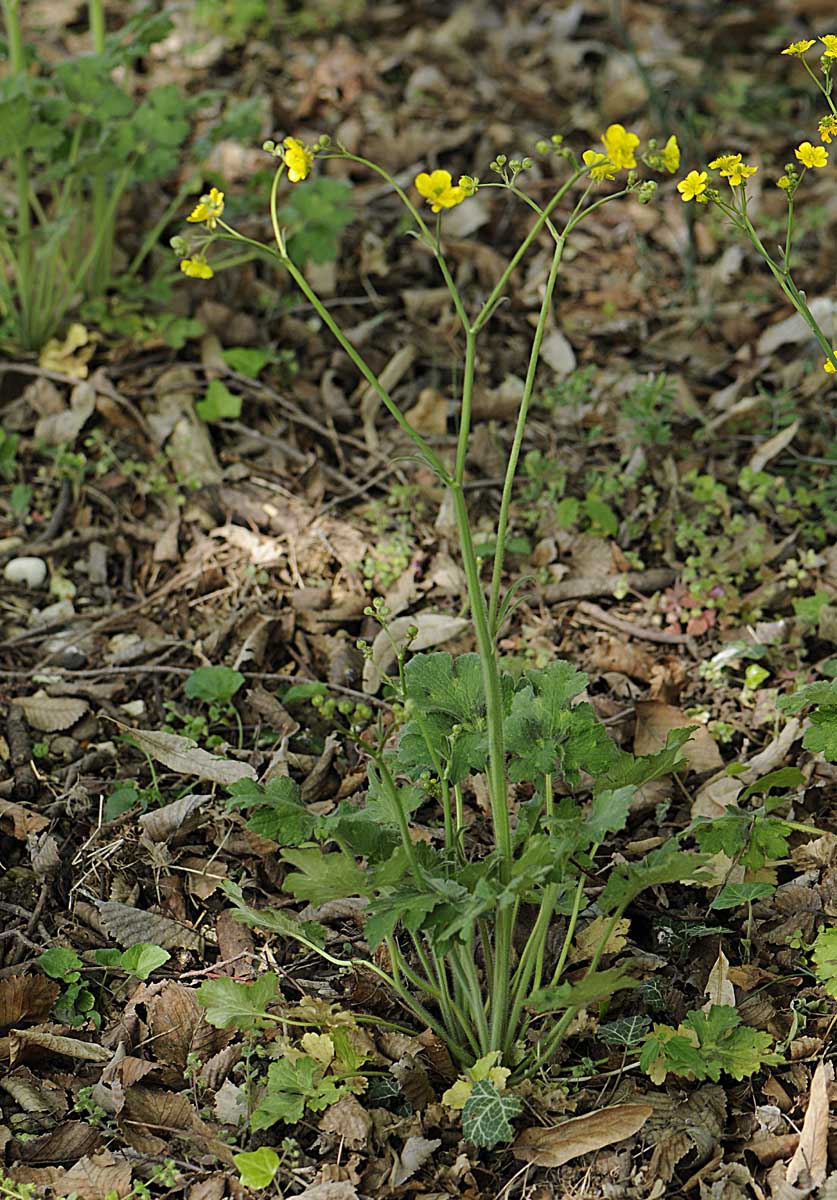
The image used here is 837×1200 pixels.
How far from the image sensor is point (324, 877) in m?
1.56

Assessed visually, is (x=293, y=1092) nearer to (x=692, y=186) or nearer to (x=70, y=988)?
(x=70, y=988)

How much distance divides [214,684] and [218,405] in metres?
0.90

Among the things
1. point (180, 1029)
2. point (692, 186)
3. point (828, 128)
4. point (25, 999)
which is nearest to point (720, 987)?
point (180, 1029)

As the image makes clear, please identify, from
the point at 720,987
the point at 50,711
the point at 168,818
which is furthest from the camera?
the point at 50,711

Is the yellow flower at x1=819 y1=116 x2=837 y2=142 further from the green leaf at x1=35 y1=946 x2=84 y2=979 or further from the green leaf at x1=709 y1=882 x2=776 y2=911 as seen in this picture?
the green leaf at x1=35 y1=946 x2=84 y2=979

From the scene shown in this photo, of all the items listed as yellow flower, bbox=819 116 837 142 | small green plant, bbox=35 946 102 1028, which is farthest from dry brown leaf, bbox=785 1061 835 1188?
yellow flower, bbox=819 116 837 142

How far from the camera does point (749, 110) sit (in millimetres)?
4039

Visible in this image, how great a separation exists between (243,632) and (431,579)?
42cm

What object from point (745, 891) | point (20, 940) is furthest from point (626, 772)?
point (20, 940)

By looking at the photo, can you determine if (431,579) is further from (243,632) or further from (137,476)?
(137,476)

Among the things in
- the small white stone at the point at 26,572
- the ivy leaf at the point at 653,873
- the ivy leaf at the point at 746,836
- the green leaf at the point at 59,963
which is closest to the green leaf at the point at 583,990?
the ivy leaf at the point at 653,873

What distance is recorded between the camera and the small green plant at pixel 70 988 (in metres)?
1.85

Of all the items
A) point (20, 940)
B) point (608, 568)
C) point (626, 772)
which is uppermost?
point (626, 772)

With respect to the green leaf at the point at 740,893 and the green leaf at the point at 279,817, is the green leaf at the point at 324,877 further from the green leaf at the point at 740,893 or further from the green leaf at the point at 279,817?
the green leaf at the point at 740,893
